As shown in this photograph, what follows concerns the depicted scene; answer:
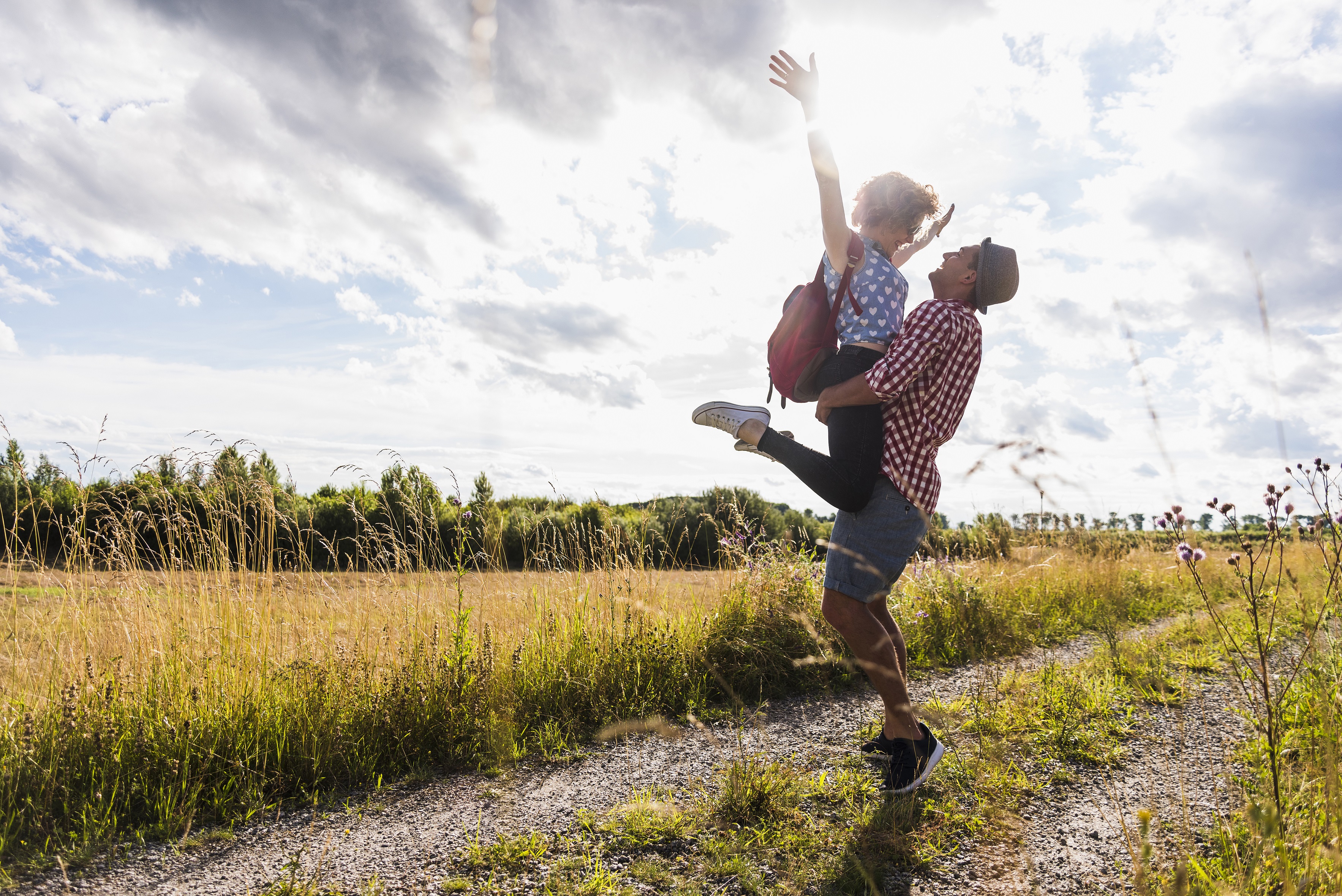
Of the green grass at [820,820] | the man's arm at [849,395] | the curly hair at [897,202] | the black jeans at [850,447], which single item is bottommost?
the green grass at [820,820]

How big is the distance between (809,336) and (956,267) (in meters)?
0.66

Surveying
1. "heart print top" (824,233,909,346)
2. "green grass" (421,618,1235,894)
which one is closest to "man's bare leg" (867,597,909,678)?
"green grass" (421,618,1235,894)

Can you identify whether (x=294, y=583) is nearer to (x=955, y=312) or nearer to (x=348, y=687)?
(x=348, y=687)

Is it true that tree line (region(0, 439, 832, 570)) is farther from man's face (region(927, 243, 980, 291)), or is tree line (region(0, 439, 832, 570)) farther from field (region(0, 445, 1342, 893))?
man's face (region(927, 243, 980, 291))

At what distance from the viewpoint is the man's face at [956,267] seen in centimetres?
270

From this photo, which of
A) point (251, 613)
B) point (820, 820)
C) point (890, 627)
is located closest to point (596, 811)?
point (820, 820)

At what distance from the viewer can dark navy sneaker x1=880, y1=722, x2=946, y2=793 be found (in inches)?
108

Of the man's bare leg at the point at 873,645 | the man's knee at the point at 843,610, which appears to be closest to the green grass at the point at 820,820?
the man's bare leg at the point at 873,645

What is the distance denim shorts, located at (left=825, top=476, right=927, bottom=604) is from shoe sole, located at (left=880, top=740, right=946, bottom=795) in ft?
2.46

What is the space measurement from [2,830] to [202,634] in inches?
44.8

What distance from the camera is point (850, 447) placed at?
2598mm

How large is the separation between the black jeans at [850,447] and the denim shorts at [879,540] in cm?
5

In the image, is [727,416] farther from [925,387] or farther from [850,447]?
[925,387]

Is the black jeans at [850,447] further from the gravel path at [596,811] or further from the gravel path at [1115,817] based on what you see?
the gravel path at [1115,817]
